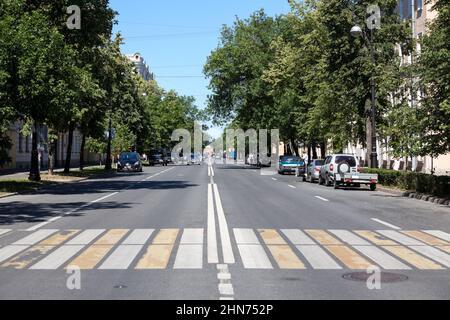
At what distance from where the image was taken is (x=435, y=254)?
980 centimetres

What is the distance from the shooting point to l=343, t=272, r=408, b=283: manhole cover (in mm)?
7664

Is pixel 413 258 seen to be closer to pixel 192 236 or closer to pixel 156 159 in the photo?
pixel 192 236

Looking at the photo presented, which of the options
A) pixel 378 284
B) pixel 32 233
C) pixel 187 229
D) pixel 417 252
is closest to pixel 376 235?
pixel 417 252

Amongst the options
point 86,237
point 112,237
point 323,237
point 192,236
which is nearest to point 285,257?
point 323,237

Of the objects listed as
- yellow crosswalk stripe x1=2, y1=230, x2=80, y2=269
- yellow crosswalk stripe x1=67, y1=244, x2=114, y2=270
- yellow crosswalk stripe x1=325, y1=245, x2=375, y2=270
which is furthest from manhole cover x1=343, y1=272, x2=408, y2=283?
yellow crosswalk stripe x1=2, y1=230, x2=80, y2=269

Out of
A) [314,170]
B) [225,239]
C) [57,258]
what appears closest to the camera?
[57,258]

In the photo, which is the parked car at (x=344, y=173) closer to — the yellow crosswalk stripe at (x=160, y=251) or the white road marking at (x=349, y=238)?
the white road marking at (x=349, y=238)

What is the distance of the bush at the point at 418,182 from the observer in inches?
876

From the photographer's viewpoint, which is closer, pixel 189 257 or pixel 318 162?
pixel 189 257

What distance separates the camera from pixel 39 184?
30.0m

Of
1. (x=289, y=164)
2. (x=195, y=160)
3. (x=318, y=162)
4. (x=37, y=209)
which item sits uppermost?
(x=318, y=162)

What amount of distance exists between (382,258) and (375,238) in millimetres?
2359

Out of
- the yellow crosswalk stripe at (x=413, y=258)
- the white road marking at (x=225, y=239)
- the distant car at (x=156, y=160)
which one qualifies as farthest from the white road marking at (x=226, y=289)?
the distant car at (x=156, y=160)
